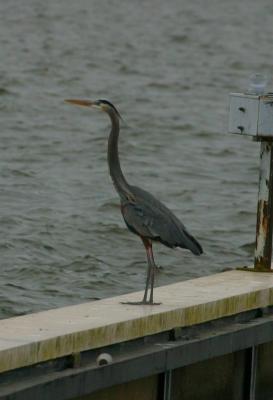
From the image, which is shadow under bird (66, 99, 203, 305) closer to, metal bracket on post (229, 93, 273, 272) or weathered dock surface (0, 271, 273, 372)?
weathered dock surface (0, 271, 273, 372)

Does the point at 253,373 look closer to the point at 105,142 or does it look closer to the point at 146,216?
the point at 146,216

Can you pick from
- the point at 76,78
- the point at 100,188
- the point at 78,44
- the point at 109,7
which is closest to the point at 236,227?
the point at 100,188

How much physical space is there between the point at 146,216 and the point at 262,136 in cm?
135

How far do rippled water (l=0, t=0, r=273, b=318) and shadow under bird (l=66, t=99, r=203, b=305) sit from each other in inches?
141

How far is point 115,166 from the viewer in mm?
9820

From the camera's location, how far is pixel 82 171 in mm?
20938

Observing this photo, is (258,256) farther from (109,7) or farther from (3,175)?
→ (109,7)

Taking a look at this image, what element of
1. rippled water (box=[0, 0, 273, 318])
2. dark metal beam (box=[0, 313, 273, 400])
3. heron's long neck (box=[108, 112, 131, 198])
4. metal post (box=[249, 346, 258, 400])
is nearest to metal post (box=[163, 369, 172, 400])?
dark metal beam (box=[0, 313, 273, 400])

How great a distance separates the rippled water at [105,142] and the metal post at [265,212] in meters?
2.95

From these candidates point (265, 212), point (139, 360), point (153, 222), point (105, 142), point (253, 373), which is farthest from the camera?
point (105, 142)

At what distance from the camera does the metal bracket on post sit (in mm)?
10625

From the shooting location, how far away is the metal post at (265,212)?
10820 millimetres

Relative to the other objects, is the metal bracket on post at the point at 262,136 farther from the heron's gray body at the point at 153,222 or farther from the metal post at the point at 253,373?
the heron's gray body at the point at 153,222

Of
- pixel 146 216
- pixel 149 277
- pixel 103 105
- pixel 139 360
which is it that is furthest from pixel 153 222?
pixel 139 360
